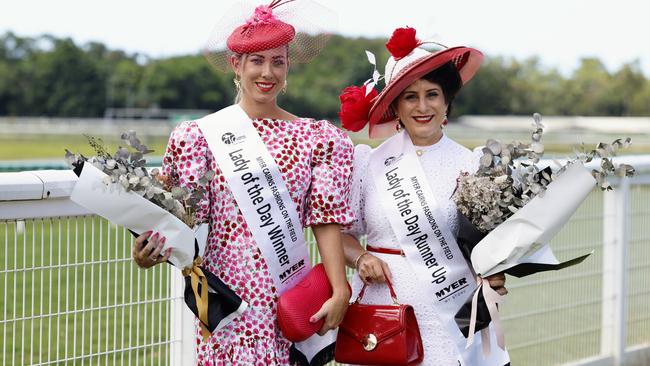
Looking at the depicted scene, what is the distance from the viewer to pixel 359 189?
3.51 m

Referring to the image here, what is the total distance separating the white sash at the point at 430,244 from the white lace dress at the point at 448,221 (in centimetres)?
2

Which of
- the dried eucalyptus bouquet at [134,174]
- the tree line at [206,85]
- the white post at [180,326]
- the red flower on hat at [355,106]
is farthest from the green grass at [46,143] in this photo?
the dried eucalyptus bouquet at [134,174]

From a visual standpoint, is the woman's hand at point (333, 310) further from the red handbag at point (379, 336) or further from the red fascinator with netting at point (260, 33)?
the red fascinator with netting at point (260, 33)

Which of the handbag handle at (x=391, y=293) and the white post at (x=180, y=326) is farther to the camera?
the white post at (x=180, y=326)

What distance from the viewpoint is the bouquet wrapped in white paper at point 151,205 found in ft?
9.11

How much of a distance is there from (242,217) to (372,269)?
1.80 ft

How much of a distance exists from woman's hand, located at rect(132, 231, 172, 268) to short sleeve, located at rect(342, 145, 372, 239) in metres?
0.82

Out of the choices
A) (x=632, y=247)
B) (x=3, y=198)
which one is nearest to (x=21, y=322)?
(x=3, y=198)

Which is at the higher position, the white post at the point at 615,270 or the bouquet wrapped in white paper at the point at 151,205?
the bouquet wrapped in white paper at the point at 151,205

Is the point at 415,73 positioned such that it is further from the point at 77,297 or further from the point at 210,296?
the point at 77,297

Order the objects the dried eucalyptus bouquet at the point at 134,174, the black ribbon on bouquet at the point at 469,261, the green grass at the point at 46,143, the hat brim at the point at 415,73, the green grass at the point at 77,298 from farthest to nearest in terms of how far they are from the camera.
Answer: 1. the green grass at the point at 46,143
2. the green grass at the point at 77,298
3. the hat brim at the point at 415,73
4. the black ribbon on bouquet at the point at 469,261
5. the dried eucalyptus bouquet at the point at 134,174

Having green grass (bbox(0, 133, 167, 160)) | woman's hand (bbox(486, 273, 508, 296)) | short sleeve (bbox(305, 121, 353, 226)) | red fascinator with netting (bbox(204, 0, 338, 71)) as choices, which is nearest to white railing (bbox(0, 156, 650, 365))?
red fascinator with netting (bbox(204, 0, 338, 71))

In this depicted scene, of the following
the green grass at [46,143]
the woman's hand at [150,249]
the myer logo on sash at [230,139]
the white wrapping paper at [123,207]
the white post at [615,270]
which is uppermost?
the green grass at [46,143]

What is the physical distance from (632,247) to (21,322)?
12.9 ft
